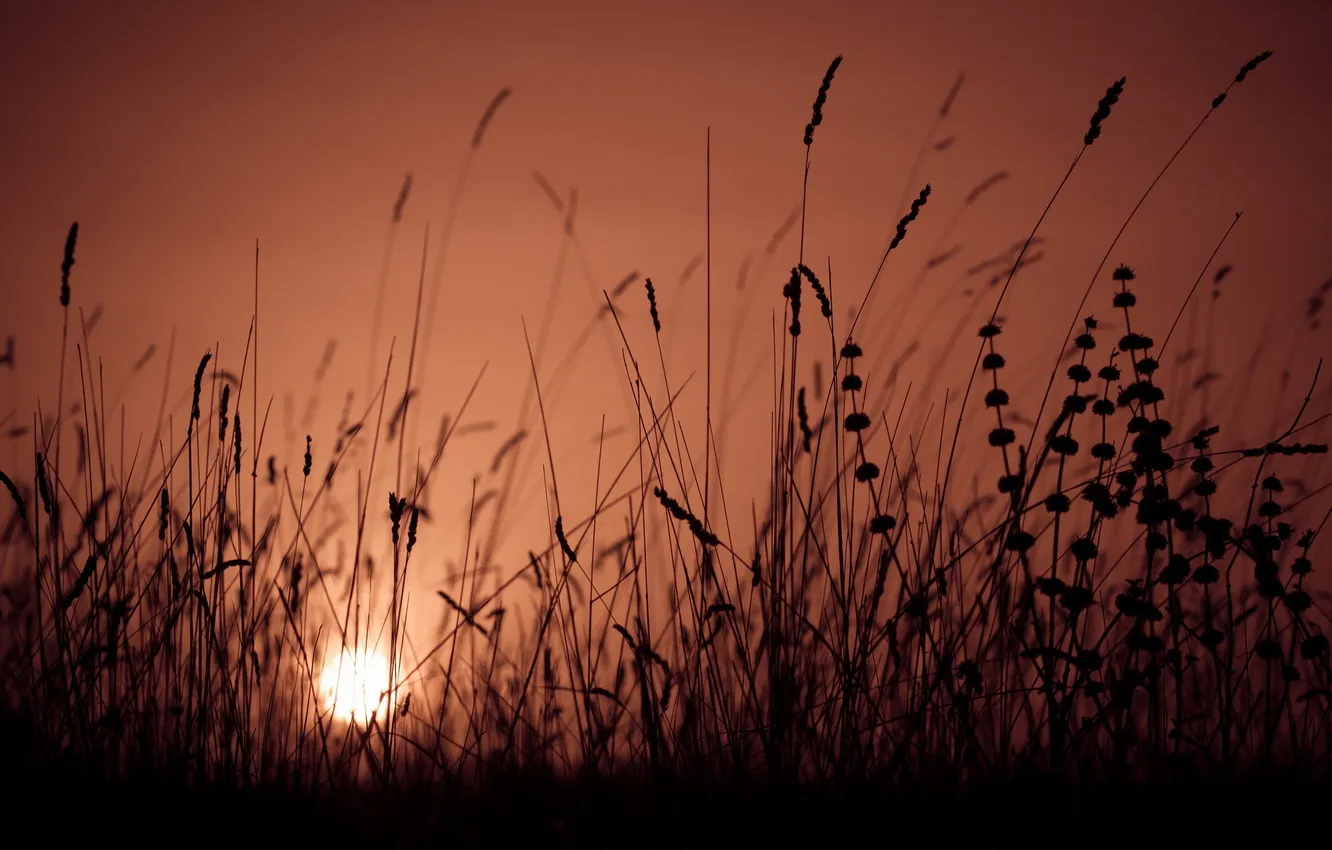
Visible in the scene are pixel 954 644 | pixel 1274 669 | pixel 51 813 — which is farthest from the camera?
pixel 1274 669

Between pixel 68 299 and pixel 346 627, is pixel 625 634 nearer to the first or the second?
pixel 346 627

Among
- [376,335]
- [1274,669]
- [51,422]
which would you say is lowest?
[1274,669]

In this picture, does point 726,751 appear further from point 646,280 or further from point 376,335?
point 376,335

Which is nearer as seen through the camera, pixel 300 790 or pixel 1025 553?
pixel 300 790

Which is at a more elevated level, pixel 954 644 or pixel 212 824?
pixel 954 644

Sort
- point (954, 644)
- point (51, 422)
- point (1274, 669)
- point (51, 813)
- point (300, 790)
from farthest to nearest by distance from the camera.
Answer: point (51, 422) → point (1274, 669) → point (954, 644) → point (300, 790) → point (51, 813)

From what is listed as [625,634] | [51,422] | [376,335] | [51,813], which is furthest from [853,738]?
[51,422]

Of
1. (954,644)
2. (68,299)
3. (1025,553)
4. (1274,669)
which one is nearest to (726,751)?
(954,644)

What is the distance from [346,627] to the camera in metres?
2.18

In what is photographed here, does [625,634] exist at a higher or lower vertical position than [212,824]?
higher

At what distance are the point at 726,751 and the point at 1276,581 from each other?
950 mm

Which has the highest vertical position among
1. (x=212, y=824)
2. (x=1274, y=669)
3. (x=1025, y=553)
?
(x=1025, y=553)

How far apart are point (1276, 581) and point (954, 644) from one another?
526 mm

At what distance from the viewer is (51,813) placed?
1.47 meters
